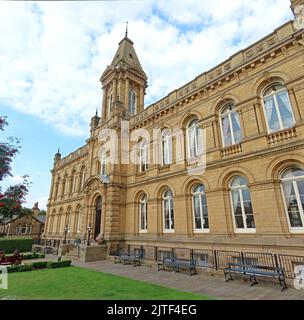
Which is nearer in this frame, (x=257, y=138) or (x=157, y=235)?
(x=257, y=138)

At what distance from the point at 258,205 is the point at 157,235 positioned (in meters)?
7.57

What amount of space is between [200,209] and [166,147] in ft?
19.2

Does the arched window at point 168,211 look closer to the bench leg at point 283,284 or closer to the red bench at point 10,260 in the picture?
the bench leg at point 283,284

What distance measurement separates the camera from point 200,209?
13.3 meters

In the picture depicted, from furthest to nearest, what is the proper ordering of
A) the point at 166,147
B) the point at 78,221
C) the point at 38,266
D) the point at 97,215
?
1. the point at 78,221
2. the point at 97,215
3. the point at 166,147
4. the point at 38,266

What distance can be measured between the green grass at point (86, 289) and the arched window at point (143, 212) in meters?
6.68

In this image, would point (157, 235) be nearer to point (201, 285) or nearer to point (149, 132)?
point (201, 285)

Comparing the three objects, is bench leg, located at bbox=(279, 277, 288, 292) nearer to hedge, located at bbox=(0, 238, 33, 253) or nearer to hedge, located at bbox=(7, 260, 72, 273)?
hedge, located at bbox=(7, 260, 72, 273)

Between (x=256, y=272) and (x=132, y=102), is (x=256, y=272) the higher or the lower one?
the lower one

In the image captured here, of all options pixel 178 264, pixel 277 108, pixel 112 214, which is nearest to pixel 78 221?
pixel 112 214

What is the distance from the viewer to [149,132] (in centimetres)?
1838

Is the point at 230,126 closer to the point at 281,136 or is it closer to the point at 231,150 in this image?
the point at 231,150
